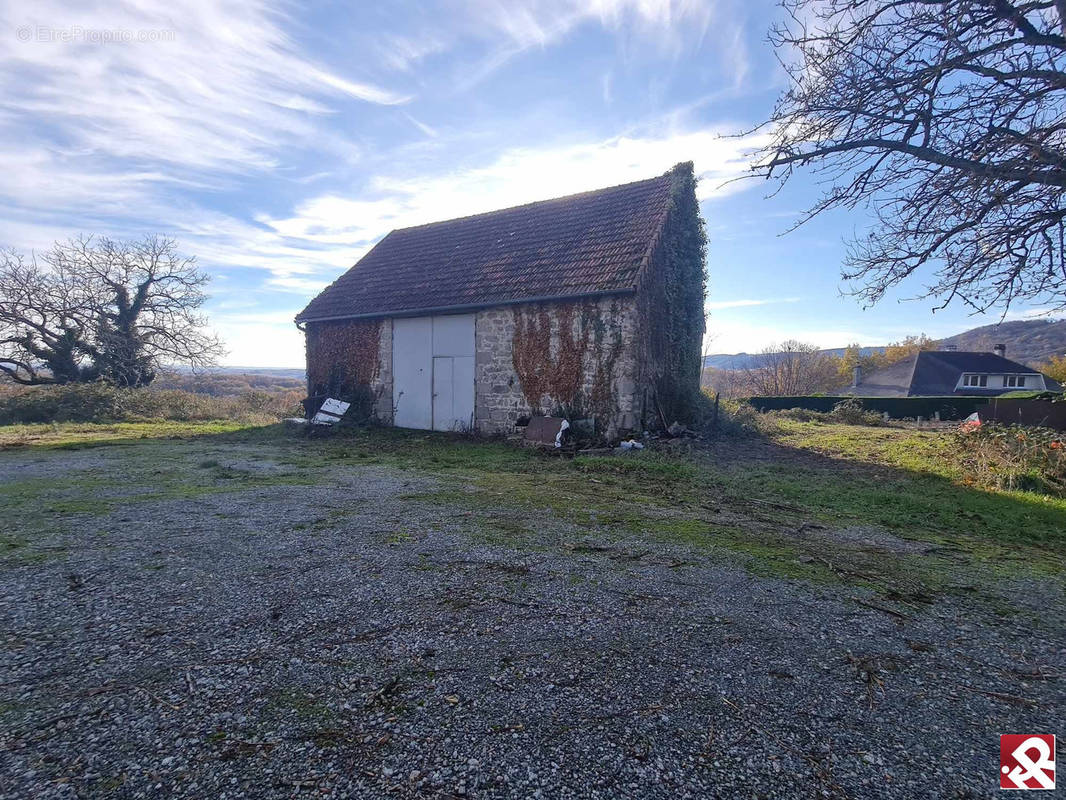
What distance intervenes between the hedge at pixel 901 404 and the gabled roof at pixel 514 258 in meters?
16.4

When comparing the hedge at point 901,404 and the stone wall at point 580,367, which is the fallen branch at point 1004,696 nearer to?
the stone wall at point 580,367

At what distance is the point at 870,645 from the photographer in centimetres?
290

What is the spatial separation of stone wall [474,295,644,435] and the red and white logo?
8801 millimetres

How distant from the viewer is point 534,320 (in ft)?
38.7

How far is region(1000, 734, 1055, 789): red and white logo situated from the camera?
1949 mm

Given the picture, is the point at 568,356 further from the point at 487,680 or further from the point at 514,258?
the point at 487,680

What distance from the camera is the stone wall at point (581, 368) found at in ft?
35.7

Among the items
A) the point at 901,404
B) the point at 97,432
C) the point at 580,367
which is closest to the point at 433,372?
the point at 580,367

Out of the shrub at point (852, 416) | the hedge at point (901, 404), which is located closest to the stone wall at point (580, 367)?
the shrub at point (852, 416)

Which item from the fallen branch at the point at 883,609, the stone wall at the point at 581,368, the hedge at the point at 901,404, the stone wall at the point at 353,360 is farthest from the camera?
the hedge at the point at 901,404

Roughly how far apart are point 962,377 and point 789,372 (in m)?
13.6

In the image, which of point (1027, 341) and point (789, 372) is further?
point (1027, 341)

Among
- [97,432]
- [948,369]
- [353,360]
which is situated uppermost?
[948,369]

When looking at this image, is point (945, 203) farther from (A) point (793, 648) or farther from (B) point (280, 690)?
(B) point (280, 690)
